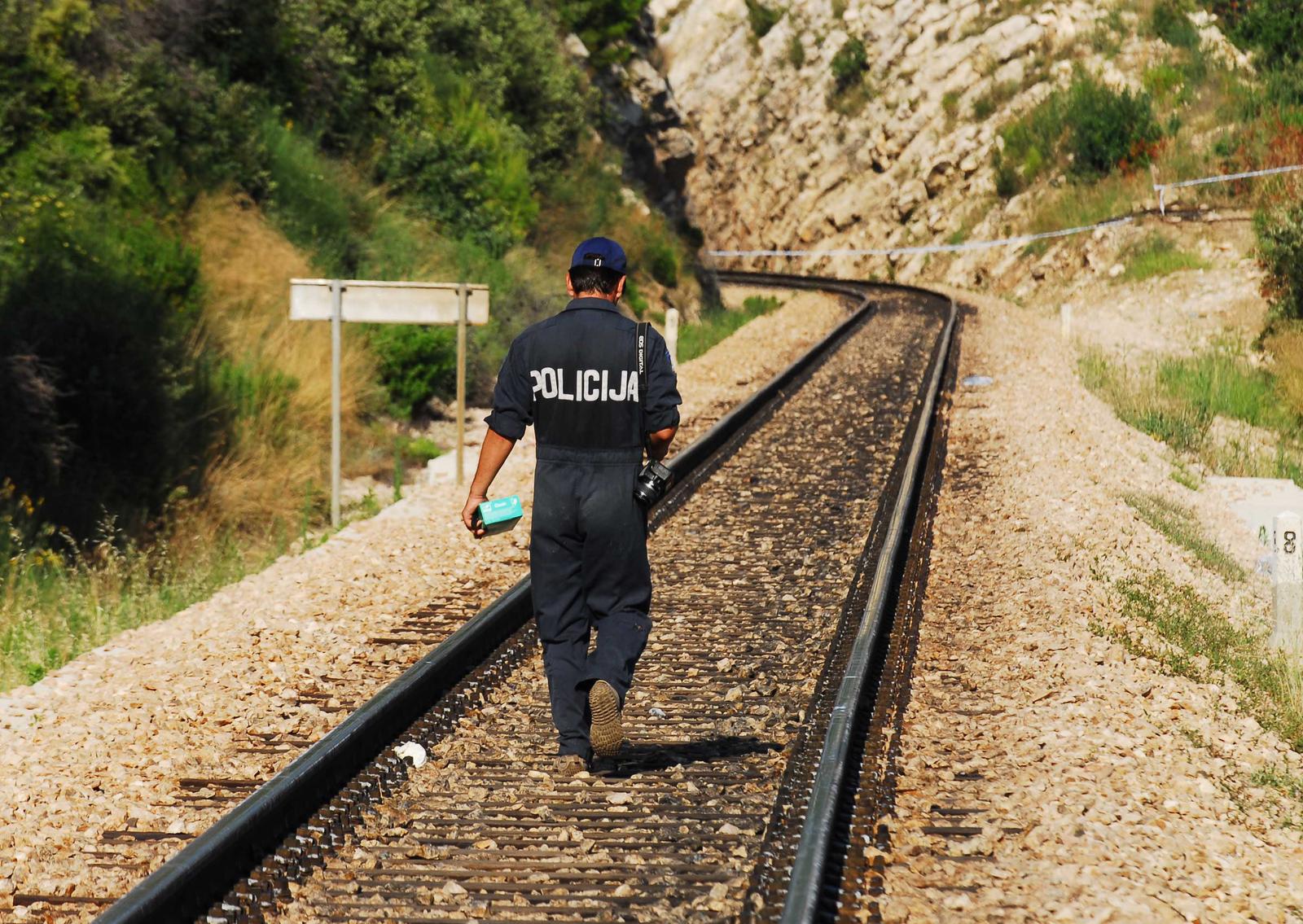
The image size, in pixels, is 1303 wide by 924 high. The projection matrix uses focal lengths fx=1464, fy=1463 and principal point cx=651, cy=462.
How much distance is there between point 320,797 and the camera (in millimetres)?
5664

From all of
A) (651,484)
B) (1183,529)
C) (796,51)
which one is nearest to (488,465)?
(651,484)

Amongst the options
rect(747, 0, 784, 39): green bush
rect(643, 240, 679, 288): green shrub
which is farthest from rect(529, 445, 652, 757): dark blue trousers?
rect(747, 0, 784, 39): green bush

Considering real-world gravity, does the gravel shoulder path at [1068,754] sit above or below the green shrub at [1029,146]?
below

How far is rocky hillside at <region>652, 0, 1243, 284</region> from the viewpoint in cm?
5134

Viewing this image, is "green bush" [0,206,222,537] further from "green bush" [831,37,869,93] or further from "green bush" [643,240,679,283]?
"green bush" [831,37,869,93]

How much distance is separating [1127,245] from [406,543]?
99.4 feet

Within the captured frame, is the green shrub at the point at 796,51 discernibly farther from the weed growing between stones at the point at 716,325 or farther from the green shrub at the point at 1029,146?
the weed growing between stones at the point at 716,325

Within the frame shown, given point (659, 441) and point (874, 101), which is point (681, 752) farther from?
point (874, 101)

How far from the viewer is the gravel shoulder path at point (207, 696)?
5230mm

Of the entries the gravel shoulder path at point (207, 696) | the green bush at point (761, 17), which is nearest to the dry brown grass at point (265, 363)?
the gravel shoulder path at point (207, 696)

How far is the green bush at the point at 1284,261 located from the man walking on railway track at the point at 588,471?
2032 cm

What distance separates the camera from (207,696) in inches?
273

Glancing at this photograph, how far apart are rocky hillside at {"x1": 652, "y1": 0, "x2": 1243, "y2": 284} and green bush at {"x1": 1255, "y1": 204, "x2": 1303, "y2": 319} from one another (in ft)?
63.9

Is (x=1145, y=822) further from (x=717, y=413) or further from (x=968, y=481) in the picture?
(x=717, y=413)
